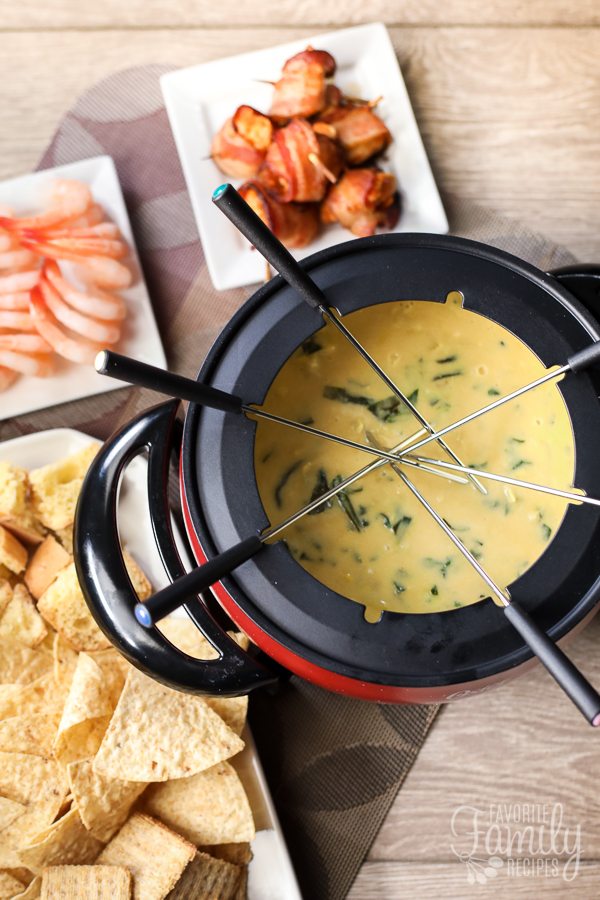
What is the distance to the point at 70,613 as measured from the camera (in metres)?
1.53

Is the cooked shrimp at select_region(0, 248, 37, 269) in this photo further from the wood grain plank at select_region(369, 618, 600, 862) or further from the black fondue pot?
the wood grain plank at select_region(369, 618, 600, 862)

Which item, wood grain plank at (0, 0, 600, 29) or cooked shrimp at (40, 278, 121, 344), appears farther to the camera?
wood grain plank at (0, 0, 600, 29)

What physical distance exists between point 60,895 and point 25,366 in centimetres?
92

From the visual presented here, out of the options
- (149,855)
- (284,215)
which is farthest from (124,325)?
(149,855)

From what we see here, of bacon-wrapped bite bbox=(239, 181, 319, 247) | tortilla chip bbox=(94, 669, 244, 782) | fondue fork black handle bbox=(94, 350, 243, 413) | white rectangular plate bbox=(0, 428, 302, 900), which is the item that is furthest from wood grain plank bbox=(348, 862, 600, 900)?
bacon-wrapped bite bbox=(239, 181, 319, 247)

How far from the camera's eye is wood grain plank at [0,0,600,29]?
1.83 m

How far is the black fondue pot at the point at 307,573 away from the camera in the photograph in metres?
1.16

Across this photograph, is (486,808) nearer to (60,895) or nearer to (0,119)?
(60,895)

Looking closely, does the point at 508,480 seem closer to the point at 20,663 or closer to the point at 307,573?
the point at 307,573

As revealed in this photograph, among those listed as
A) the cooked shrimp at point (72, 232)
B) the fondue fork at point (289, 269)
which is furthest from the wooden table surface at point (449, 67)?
the fondue fork at point (289, 269)

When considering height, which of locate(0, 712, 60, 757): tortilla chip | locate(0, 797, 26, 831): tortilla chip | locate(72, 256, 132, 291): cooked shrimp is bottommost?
locate(0, 797, 26, 831): tortilla chip

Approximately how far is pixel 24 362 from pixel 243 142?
0.60m

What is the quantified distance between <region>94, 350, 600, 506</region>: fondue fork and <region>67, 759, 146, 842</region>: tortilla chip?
662 mm

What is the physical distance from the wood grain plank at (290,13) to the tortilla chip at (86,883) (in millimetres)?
1639
